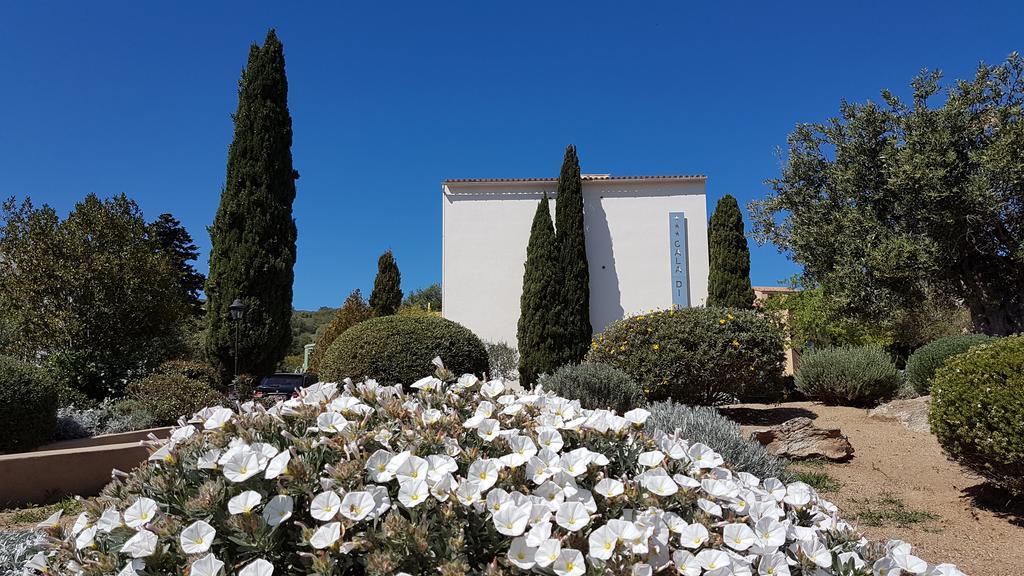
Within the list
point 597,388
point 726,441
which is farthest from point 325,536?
point 597,388

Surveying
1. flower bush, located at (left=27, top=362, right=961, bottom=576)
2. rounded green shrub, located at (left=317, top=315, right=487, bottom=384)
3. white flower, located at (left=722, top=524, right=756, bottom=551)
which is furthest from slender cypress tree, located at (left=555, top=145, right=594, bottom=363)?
white flower, located at (left=722, top=524, right=756, bottom=551)

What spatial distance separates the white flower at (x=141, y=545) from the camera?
4.24 feet

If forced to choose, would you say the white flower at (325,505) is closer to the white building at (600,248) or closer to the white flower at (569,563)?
the white flower at (569,563)

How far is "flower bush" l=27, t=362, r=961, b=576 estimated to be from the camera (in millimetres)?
1314

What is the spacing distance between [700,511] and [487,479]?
0.58 meters

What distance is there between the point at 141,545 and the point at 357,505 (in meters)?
0.47

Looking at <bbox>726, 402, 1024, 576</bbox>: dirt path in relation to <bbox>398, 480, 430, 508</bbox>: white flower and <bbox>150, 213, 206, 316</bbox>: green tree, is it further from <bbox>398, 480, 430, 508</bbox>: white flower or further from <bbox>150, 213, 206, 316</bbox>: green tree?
<bbox>150, 213, 206, 316</bbox>: green tree

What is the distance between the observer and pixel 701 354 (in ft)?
28.4

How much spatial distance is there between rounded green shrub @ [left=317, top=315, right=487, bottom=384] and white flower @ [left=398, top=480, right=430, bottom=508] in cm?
649

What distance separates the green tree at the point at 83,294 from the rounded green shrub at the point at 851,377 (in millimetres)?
12038

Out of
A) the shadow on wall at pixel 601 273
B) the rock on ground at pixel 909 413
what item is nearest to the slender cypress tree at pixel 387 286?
the shadow on wall at pixel 601 273

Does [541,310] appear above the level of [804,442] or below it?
above

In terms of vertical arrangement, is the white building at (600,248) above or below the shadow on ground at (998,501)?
above

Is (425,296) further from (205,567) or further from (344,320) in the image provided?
(205,567)
